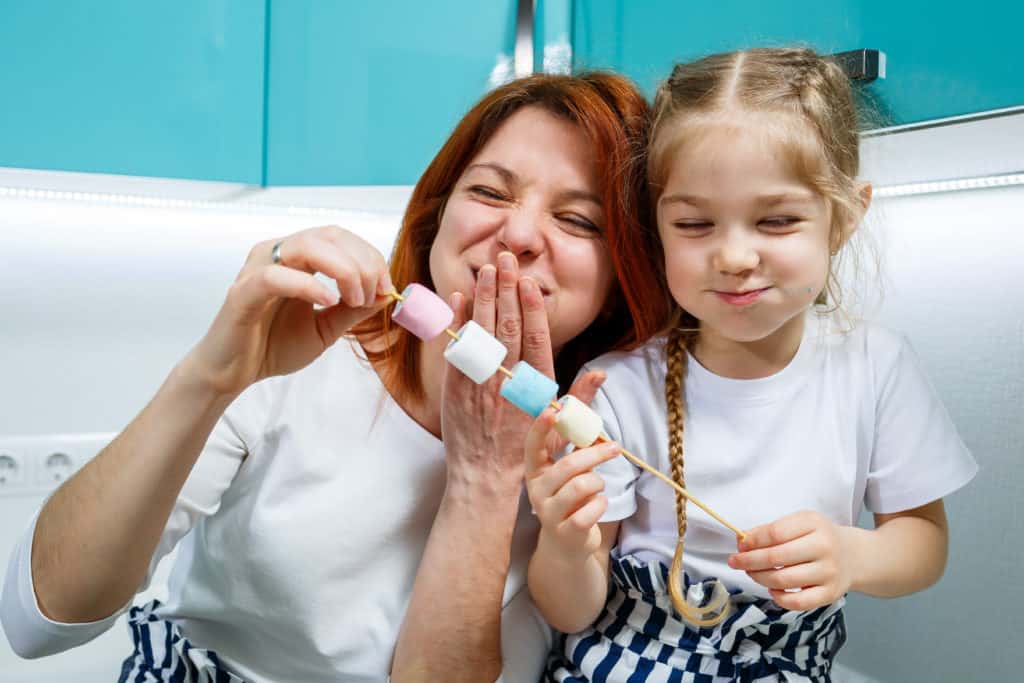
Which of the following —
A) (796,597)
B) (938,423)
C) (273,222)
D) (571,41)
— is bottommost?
(796,597)

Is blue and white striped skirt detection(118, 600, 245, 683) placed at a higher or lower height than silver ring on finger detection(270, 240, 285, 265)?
lower

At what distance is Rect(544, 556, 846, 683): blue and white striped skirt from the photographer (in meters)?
0.91

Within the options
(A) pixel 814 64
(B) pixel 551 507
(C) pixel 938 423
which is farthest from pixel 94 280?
(C) pixel 938 423

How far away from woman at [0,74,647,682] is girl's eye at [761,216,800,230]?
0.16 m

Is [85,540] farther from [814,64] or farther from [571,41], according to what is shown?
[571,41]

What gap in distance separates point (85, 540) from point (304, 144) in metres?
0.78

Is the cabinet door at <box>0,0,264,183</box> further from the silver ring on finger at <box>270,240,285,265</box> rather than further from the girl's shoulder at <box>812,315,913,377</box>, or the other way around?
A: the girl's shoulder at <box>812,315,913,377</box>

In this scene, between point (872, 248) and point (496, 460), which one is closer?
point (496, 460)

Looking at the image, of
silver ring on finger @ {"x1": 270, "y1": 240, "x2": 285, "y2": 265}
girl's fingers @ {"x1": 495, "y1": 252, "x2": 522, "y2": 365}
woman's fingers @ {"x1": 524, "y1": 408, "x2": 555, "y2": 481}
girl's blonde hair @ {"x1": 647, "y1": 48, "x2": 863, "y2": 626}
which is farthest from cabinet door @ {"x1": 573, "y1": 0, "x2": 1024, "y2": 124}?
silver ring on finger @ {"x1": 270, "y1": 240, "x2": 285, "y2": 265}

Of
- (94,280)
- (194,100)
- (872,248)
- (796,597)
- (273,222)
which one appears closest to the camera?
(796,597)

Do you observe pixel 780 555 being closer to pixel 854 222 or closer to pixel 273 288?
pixel 854 222

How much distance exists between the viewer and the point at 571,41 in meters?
1.37

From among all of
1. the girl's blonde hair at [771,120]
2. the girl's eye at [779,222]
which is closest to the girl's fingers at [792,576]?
the girl's blonde hair at [771,120]

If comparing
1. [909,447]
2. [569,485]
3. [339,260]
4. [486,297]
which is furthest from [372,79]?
[909,447]
